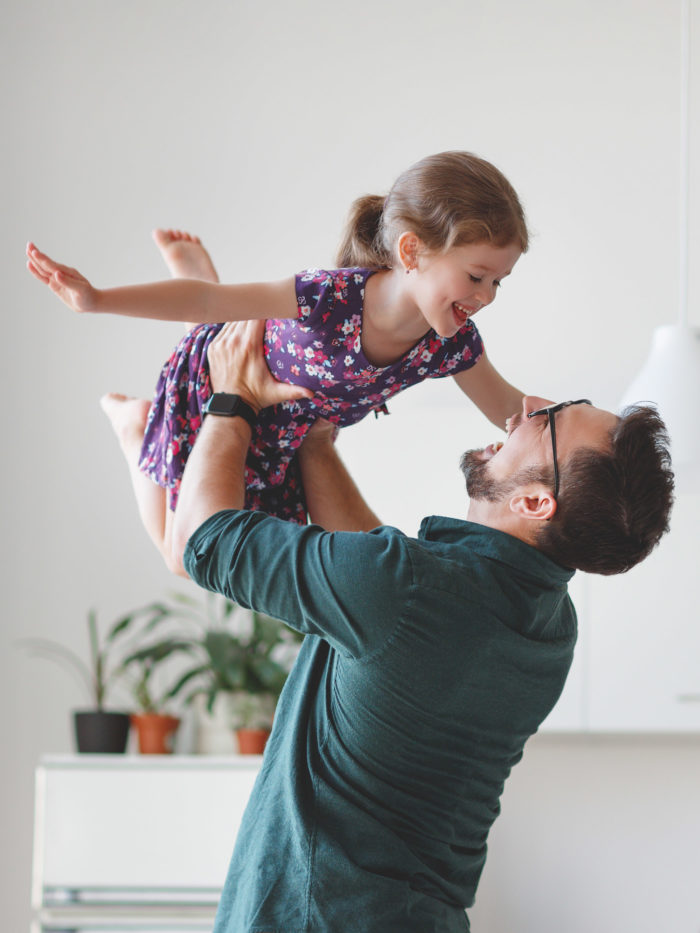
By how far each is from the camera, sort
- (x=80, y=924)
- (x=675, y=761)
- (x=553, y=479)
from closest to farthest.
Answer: (x=553, y=479), (x=80, y=924), (x=675, y=761)

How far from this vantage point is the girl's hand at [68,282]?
1333mm

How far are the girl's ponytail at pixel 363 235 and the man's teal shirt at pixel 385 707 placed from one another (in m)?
0.43

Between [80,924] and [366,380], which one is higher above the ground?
[366,380]

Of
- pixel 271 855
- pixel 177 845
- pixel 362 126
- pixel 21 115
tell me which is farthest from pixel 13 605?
pixel 271 855

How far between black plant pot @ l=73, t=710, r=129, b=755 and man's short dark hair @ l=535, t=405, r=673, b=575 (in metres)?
1.96

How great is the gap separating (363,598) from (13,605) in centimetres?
253

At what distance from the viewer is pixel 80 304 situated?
4.41ft

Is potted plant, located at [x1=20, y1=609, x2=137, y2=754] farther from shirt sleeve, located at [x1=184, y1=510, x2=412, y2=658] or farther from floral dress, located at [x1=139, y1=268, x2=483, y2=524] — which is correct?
shirt sleeve, located at [x1=184, y1=510, x2=412, y2=658]

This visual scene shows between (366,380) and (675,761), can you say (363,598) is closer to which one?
(366,380)

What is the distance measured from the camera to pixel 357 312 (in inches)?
63.5

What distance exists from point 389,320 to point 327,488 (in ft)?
1.11

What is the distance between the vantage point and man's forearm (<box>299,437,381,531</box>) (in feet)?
5.93

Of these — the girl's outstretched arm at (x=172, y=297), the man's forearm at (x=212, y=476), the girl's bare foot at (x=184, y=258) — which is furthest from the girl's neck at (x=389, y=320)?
the girl's bare foot at (x=184, y=258)

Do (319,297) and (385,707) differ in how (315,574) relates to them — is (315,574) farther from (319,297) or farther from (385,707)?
(319,297)
